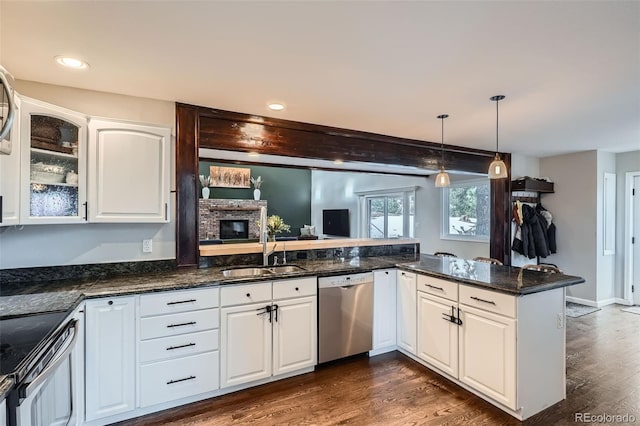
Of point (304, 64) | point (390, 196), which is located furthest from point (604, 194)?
point (304, 64)

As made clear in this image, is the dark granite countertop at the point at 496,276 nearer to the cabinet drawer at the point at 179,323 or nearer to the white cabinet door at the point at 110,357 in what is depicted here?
the cabinet drawer at the point at 179,323

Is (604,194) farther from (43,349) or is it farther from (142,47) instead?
(43,349)

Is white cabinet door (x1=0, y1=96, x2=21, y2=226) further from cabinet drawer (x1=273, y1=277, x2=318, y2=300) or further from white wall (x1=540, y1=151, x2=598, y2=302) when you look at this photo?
white wall (x1=540, y1=151, x2=598, y2=302)

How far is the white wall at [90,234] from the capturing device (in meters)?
2.39

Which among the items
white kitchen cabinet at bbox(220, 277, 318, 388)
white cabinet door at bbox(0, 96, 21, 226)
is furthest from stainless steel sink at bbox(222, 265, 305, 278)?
white cabinet door at bbox(0, 96, 21, 226)

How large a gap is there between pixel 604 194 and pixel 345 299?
470 cm

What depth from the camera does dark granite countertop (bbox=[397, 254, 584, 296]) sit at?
2.26m

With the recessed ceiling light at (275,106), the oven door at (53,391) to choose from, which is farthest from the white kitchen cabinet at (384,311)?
the oven door at (53,391)

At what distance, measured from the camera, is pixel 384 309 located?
326 centimetres

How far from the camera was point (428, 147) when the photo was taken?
14.4ft

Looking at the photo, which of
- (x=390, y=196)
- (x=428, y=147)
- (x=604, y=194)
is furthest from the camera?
(x=390, y=196)

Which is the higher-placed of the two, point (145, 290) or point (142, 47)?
point (142, 47)

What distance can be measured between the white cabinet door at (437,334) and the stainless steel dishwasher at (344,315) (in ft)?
1.57

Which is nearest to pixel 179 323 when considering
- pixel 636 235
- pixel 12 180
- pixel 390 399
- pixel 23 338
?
pixel 23 338
